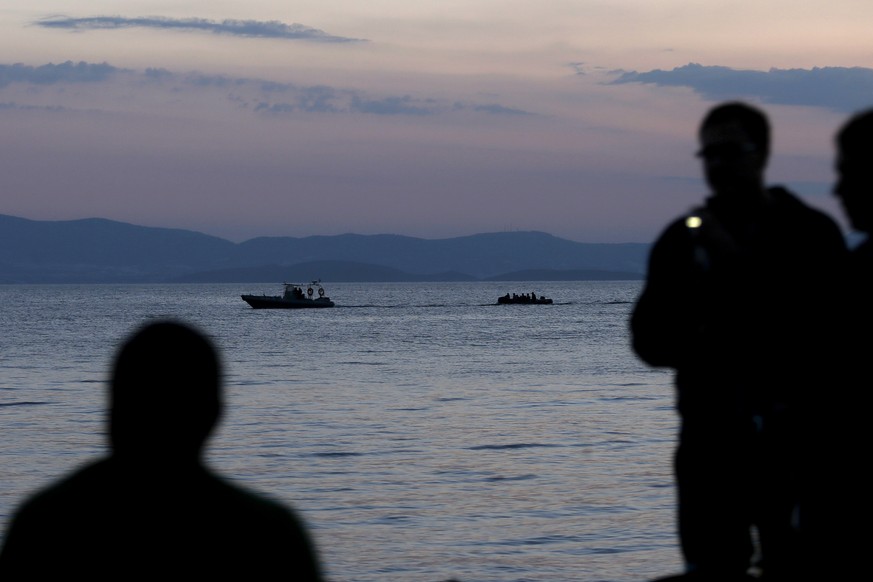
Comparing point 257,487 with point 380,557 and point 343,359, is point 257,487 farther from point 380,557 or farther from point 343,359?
point 343,359

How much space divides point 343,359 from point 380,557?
44758 millimetres

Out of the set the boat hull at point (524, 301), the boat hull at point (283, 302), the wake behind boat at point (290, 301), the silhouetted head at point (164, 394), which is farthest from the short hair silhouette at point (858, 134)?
the boat hull at point (524, 301)

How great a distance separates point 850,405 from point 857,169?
753 mm

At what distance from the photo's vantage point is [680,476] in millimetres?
5117

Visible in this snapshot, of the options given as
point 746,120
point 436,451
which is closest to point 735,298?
point 746,120

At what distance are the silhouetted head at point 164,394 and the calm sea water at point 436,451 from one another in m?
11.4

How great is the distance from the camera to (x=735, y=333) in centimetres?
482

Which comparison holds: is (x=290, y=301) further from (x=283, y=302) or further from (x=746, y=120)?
(x=746, y=120)

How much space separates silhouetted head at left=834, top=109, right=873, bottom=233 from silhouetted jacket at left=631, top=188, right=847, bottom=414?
0.34 m

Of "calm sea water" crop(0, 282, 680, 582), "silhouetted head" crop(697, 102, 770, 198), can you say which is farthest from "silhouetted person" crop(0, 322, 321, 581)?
"calm sea water" crop(0, 282, 680, 582)

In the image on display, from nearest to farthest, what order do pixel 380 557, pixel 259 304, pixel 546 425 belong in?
pixel 380 557 → pixel 546 425 → pixel 259 304

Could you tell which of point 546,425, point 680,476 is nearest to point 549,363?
point 546,425

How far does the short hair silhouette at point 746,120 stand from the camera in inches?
188

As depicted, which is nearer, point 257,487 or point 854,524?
point 854,524
